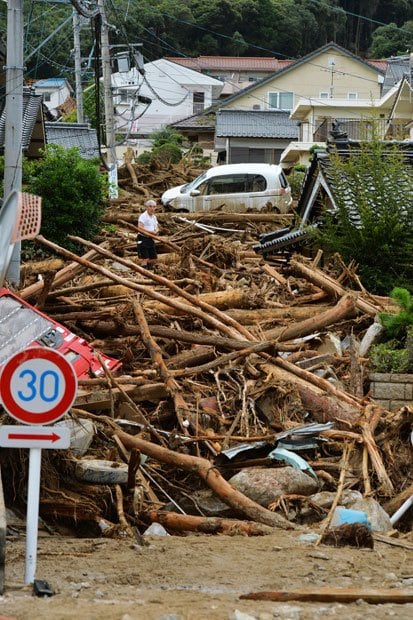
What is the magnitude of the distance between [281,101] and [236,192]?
32.0 m

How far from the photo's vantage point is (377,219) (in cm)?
1662

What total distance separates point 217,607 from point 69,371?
159 centimetres

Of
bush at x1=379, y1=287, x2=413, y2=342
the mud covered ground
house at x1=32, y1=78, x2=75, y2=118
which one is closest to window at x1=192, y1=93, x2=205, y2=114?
house at x1=32, y1=78, x2=75, y2=118

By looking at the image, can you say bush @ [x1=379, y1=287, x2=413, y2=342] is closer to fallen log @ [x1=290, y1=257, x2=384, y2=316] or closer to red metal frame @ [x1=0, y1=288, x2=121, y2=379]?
fallen log @ [x1=290, y1=257, x2=384, y2=316]

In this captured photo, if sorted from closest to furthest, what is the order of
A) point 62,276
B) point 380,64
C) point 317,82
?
point 62,276 < point 317,82 < point 380,64

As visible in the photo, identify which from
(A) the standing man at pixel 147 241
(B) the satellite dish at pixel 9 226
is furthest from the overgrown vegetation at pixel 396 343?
(B) the satellite dish at pixel 9 226

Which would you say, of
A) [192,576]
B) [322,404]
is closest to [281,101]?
[322,404]

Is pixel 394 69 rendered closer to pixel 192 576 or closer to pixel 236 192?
pixel 236 192

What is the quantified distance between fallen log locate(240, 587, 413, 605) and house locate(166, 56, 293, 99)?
61.8 m

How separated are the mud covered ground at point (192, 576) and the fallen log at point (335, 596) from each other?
8 centimetres

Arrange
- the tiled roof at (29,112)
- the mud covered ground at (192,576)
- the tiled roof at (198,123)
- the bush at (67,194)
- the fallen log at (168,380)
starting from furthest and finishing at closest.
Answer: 1. the tiled roof at (198,123)
2. the tiled roof at (29,112)
3. the bush at (67,194)
4. the fallen log at (168,380)
5. the mud covered ground at (192,576)

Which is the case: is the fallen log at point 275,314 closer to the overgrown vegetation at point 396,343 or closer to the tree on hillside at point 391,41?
the overgrown vegetation at point 396,343

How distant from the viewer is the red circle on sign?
19.5ft

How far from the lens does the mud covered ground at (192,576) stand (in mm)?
5289
